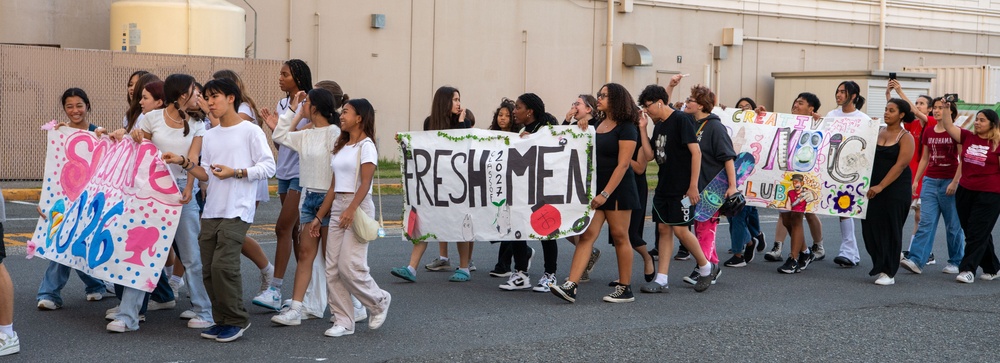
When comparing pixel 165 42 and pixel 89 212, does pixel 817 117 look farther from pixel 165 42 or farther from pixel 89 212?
pixel 165 42

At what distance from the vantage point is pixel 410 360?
6.42 m

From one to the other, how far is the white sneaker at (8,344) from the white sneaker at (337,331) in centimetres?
178

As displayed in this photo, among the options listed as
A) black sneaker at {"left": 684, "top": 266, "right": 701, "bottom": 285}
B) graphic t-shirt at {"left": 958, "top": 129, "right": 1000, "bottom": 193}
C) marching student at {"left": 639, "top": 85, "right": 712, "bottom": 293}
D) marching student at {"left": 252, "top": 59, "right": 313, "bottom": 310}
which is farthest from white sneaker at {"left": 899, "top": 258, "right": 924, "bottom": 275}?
marching student at {"left": 252, "top": 59, "right": 313, "bottom": 310}

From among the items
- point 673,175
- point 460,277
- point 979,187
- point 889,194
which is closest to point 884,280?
point 889,194

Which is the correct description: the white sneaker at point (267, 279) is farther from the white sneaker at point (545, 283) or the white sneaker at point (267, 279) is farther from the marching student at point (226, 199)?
the white sneaker at point (545, 283)

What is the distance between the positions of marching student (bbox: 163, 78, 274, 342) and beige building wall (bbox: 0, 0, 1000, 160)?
1459 cm

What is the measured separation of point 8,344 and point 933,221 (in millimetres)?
7952

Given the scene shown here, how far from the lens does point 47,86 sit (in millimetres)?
18578

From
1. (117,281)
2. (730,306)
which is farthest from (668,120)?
(117,281)

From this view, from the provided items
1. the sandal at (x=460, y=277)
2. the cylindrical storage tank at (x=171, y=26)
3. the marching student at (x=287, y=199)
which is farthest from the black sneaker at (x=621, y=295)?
the cylindrical storage tank at (x=171, y=26)

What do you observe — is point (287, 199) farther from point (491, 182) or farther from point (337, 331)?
point (491, 182)

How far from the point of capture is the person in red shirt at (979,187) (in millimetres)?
9914

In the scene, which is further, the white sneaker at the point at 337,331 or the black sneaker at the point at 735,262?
the black sneaker at the point at 735,262

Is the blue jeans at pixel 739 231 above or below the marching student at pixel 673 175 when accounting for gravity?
below
